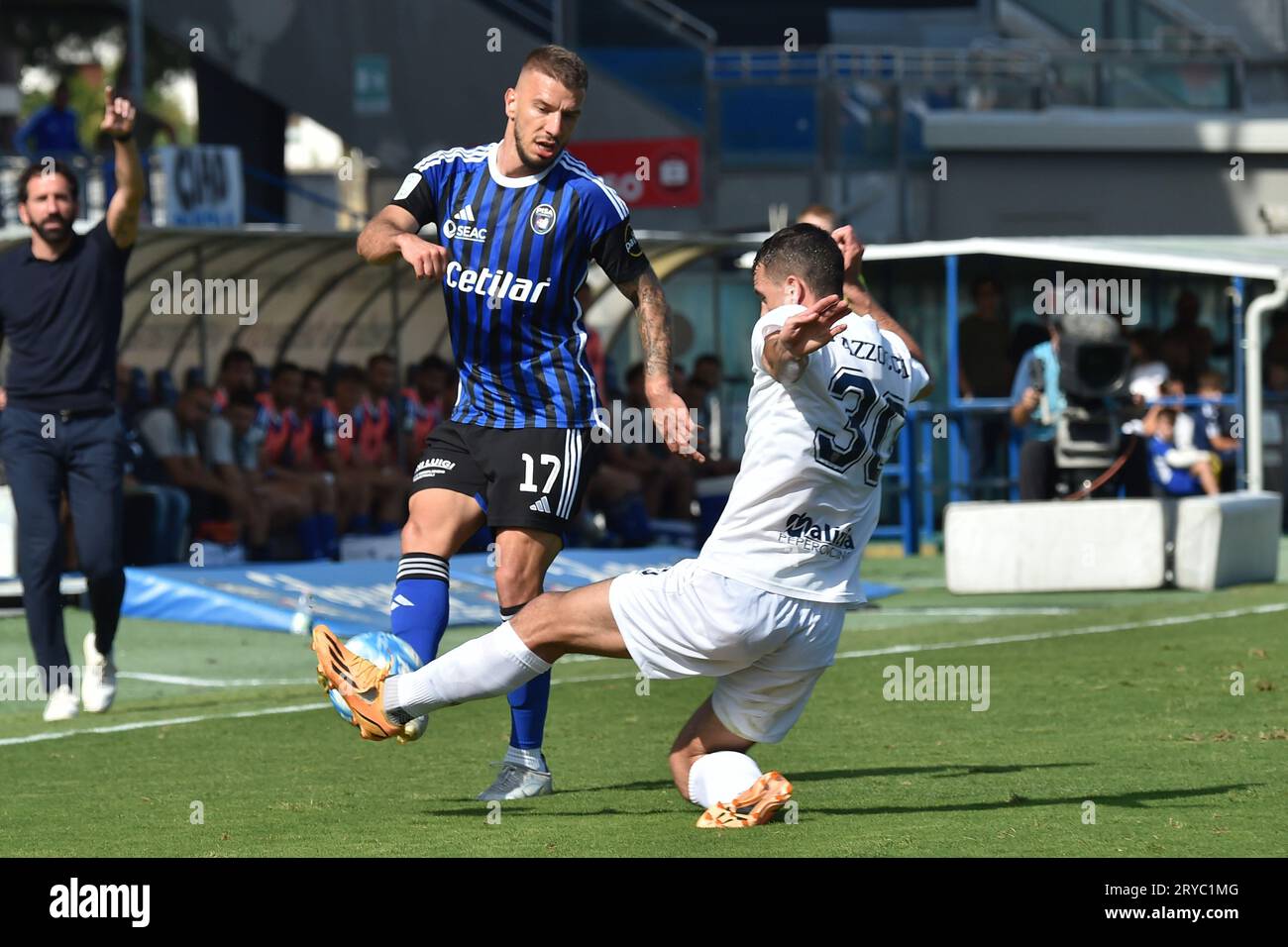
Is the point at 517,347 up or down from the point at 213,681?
up

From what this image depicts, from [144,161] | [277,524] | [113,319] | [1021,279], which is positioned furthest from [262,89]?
[113,319]

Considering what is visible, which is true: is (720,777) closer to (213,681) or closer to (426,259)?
(426,259)

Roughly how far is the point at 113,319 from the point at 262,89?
19.0 m

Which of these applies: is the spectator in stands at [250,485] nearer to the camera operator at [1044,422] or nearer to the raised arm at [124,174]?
the camera operator at [1044,422]

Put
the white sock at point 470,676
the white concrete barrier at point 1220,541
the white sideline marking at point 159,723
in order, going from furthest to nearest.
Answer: the white concrete barrier at point 1220,541 < the white sideline marking at point 159,723 < the white sock at point 470,676

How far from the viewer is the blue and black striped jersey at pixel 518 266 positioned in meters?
7.45

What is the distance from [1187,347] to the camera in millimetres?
23141

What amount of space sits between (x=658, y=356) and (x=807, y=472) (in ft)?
3.47

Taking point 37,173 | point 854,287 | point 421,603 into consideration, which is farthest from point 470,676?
point 37,173

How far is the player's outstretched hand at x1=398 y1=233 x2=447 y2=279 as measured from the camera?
22.0ft

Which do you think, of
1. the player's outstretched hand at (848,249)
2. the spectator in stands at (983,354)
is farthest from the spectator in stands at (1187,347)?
the player's outstretched hand at (848,249)

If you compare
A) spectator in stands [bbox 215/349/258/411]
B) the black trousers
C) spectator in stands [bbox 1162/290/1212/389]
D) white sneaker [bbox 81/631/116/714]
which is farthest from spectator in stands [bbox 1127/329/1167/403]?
the black trousers

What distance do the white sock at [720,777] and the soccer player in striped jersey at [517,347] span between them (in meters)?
0.79

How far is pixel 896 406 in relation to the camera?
22.0 feet
